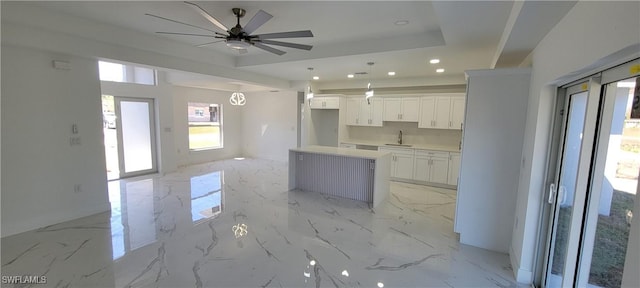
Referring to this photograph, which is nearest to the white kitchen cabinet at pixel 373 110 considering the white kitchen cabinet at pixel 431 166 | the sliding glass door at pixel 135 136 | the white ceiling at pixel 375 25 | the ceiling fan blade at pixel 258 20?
the white kitchen cabinet at pixel 431 166

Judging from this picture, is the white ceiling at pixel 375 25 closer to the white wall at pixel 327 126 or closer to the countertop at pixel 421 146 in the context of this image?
the countertop at pixel 421 146

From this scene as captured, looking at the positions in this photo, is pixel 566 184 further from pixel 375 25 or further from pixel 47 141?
pixel 47 141

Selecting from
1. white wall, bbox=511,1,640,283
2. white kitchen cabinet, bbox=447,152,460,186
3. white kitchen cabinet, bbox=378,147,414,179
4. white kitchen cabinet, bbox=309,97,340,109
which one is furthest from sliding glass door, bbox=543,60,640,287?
white kitchen cabinet, bbox=309,97,340,109

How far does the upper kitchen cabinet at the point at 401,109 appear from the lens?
611 centimetres

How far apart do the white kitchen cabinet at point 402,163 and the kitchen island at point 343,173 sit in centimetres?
113

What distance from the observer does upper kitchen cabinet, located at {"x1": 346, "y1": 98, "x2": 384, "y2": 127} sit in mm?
6551

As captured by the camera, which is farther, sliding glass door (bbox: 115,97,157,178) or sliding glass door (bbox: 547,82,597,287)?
sliding glass door (bbox: 115,97,157,178)

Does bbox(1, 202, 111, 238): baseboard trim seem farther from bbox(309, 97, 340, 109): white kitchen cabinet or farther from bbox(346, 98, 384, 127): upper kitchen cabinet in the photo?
bbox(346, 98, 384, 127): upper kitchen cabinet

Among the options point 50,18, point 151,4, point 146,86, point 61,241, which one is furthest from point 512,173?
point 146,86

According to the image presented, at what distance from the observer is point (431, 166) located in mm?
5742

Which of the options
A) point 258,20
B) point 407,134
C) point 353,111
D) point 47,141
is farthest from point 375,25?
point 47,141

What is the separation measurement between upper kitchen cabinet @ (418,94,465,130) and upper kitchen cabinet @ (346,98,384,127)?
0.99 meters

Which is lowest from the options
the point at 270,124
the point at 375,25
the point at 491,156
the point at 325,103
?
the point at 491,156

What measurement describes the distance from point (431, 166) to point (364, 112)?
2.05 m
